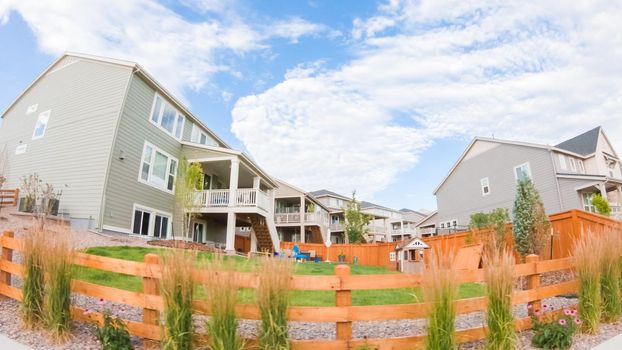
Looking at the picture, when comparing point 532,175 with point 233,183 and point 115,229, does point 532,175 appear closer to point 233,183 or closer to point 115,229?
point 233,183

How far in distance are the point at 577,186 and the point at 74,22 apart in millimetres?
23944

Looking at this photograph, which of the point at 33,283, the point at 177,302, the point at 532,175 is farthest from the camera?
the point at 532,175

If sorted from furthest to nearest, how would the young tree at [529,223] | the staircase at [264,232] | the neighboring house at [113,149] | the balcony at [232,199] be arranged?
the staircase at [264,232] → the balcony at [232,199] → the neighboring house at [113,149] → the young tree at [529,223]

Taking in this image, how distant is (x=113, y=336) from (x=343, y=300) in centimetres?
221

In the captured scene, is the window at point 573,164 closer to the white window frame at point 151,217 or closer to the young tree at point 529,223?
the young tree at point 529,223

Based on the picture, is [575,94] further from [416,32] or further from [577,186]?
[416,32]

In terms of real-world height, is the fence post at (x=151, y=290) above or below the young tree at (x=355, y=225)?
below

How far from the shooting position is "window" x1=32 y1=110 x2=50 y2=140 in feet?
48.5

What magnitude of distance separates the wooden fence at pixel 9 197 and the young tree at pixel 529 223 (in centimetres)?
1767

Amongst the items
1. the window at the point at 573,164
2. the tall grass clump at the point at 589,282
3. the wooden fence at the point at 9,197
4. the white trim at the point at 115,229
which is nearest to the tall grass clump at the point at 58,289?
the tall grass clump at the point at 589,282

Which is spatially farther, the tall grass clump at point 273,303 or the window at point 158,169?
the window at point 158,169

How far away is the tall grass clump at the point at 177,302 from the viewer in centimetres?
296

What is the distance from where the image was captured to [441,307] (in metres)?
2.98

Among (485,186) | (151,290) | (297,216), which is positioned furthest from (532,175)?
(151,290)
